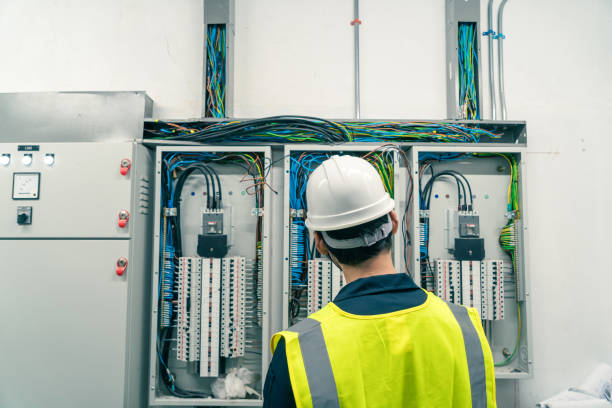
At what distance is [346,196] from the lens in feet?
2.47

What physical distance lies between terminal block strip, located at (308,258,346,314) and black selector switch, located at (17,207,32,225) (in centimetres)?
128

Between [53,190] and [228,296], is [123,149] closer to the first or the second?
[53,190]

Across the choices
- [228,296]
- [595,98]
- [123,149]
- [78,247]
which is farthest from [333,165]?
[595,98]

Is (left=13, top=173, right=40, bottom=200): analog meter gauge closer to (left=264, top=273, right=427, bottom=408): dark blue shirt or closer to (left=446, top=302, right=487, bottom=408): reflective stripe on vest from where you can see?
(left=264, top=273, right=427, bottom=408): dark blue shirt

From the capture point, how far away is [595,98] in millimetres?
1837

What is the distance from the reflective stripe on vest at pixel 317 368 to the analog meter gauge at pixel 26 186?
152 cm

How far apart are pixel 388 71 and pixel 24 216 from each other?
74.5 inches

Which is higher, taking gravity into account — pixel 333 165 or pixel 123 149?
pixel 123 149

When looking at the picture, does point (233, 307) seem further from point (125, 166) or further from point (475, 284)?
point (475, 284)

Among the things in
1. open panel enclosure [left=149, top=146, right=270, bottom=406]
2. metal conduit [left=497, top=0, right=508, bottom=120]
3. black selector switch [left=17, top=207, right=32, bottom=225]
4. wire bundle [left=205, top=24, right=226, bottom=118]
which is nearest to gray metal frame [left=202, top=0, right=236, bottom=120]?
wire bundle [left=205, top=24, right=226, bottom=118]

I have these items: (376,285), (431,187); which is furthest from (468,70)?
(376,285)

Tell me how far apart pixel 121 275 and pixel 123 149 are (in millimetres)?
564

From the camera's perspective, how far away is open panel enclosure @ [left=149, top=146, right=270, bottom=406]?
1.53 metres

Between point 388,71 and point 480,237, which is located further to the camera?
point 388,71
